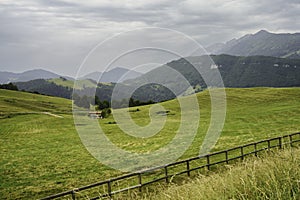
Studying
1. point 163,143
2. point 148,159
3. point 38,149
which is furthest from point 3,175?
point 163,143

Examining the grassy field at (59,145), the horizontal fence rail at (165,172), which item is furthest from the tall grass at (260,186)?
the grassy field at (59,145)

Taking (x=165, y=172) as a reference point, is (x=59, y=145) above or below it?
below

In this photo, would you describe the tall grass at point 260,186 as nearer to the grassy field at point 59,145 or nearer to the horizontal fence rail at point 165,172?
the horizontal fence rail at point 165,172

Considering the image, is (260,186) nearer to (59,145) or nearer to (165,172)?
(165,172)

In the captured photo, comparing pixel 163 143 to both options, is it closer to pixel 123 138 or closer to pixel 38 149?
pixel 123 138

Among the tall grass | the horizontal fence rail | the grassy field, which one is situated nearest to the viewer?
the tall grass

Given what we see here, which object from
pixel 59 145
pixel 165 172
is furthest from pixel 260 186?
pixel 59 145

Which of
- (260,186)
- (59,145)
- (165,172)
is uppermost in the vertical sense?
(260,186)

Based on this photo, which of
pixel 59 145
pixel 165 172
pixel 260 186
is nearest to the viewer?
pixel 260 186

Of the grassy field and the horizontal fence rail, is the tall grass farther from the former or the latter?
the grassy field

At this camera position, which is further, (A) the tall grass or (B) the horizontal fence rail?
(B) the horizontal fence rail

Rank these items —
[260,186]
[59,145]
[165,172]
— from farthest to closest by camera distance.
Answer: [59,145], [165,172], [260,186]

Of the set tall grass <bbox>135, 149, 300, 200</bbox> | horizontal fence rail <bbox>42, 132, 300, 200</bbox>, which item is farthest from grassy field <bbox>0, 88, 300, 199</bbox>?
tall grass <bbox>135, 149, 300, 200</bbox>

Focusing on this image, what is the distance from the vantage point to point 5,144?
47031mm
